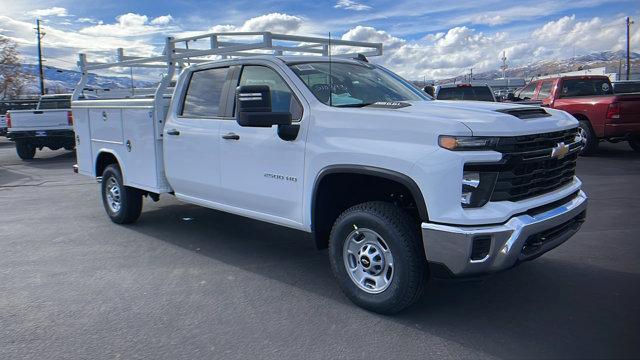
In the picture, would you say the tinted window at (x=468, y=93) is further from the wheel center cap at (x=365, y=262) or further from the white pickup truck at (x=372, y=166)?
the wheel center cap at (x=365, y=262)

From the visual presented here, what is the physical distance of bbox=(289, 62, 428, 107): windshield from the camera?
4570mm

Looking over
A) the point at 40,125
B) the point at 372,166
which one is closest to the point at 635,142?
the point at 372,166

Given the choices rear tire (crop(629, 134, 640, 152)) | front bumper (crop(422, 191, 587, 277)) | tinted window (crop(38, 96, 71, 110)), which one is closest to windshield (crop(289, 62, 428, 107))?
front bumper (crop(422, 191, 587, 277))

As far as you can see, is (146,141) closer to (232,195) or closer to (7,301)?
(232,195)

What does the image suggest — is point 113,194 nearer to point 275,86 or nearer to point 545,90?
point 275,86

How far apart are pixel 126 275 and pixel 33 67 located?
46868 millimetres

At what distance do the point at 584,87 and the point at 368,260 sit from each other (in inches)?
455

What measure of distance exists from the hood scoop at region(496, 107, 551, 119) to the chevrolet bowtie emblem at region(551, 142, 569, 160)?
264mm

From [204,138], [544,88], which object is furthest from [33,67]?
[204,138]

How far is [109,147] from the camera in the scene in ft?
22.7

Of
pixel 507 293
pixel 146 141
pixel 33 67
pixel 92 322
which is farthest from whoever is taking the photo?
pixel 33 67

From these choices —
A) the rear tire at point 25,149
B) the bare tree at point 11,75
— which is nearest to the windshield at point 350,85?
the rear tire at point 25,149

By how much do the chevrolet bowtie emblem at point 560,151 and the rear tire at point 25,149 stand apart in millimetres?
15923

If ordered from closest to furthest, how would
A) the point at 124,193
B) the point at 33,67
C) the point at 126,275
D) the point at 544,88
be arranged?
the point at 126,275 < the point at 124,193 < the point at 544,88 < the point at 33,67
